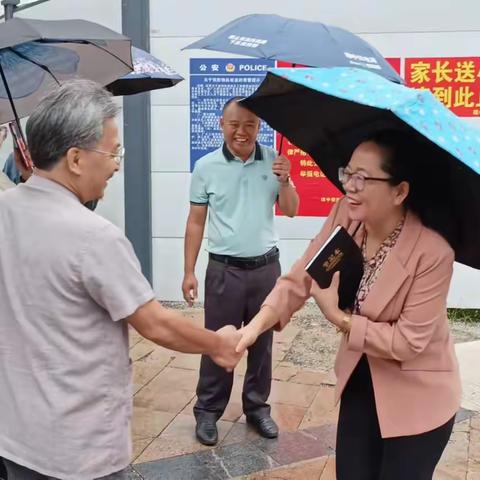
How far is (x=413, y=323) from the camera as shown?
2254 mm

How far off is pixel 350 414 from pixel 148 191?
427cm

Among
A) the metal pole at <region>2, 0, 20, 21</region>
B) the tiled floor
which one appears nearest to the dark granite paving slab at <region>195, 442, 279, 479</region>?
the tiled floor

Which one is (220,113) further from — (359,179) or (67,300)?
(67,300)

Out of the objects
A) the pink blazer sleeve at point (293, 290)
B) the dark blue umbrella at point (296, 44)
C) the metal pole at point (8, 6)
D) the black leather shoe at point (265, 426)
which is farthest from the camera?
the metal pole at point (8, 6)

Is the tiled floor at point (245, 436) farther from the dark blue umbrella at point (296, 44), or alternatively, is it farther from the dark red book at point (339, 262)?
the dark blue umbrella at point (296, 44)

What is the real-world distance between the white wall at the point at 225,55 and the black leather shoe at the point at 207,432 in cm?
264

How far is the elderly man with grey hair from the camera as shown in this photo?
1.95 meters

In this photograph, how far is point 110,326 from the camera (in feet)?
6.71

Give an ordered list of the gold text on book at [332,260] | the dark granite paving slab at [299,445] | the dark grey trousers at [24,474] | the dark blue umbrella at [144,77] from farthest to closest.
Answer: the dark blue umbrella at [144,77] < the dark granite paving slab at [299,445] < the gold text on book at [332,260] < the dark grey trousers at [24,474]

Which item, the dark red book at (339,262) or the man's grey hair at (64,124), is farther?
the dark red book at (339,262)

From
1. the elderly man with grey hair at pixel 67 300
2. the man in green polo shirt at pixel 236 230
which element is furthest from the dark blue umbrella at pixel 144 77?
the elderly man with grey hair at pixel 67 300

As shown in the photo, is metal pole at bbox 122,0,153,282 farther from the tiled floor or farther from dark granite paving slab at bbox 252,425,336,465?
dark granite paving slab at bbox 252,425,336,465

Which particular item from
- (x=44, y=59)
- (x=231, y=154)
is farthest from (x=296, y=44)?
(x=44, y=59)

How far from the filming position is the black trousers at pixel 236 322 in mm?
3961
